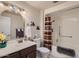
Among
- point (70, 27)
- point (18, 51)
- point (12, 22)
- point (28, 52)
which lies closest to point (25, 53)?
point (28, 52)

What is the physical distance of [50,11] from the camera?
3807 mm

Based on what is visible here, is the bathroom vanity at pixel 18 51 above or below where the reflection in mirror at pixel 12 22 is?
below

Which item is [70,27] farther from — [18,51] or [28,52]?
[18,51]

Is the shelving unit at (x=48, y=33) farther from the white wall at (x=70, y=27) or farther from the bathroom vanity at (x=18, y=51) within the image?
the bathroom vanity at (x=18, y=51)

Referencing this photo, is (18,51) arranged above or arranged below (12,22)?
below

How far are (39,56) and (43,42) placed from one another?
965 millimetres

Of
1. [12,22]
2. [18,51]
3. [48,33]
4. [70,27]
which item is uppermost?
[12,22]

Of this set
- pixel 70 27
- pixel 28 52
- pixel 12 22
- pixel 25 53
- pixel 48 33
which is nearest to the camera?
pixel 25 53

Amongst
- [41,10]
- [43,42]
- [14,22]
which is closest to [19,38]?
[14,22]

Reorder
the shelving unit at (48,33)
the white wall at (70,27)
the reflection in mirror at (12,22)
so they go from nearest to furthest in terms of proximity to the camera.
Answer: the reflection in mirror at (12,22)
the white wall at (70,27)
the shelving unit at (48,33)

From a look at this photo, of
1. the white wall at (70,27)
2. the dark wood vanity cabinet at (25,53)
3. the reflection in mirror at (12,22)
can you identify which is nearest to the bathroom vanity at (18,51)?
the dark wood vanity cabinet at (25,53)

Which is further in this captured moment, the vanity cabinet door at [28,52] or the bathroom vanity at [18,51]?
the vanity cabinet door at [28,52]

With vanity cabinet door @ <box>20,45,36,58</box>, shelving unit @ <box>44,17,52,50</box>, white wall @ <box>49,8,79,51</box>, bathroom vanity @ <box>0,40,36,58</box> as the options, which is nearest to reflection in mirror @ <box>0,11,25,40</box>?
bathroom vanity @ <box>0,40,36,58</box>

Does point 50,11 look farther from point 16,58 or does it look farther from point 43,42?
point 16,58
